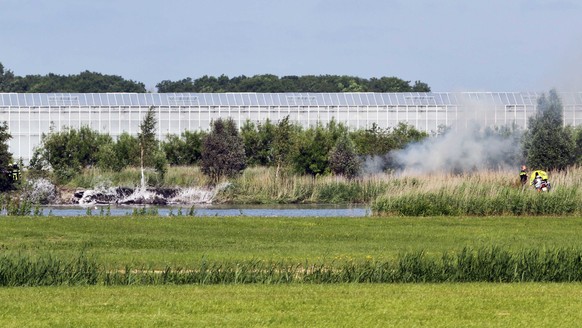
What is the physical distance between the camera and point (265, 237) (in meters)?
28.8

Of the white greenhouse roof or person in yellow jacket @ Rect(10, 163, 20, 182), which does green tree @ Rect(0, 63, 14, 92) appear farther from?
person in yellow jacket @ Rect(10, 163, 20, 182)

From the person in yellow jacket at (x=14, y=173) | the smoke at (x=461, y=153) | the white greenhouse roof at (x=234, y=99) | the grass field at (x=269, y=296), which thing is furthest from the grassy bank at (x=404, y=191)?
the white greenhouse roof at (x=234, y=99)

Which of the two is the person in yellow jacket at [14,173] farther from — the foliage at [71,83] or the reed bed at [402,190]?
the foliage at [71,83]

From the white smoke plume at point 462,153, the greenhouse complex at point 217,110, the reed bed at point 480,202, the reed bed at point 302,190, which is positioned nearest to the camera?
the reed bed at point 480,202

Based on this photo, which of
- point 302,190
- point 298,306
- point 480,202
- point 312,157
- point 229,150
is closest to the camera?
point 298,306

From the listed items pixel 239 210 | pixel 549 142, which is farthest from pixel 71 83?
pixel 239 210

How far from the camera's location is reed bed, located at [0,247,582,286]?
18.8m

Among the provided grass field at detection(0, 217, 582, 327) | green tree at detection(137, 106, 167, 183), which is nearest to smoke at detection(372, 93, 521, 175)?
green tree at detection(137, 106, 167, 183)

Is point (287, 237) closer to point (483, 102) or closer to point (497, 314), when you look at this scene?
point (497, 314)

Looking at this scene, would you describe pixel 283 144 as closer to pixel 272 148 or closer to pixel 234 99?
pixel 272 148

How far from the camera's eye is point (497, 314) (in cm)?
1559

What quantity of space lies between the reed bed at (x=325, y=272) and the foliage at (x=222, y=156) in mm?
40482

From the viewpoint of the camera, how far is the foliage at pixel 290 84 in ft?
448

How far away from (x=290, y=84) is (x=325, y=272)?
4727 inches
